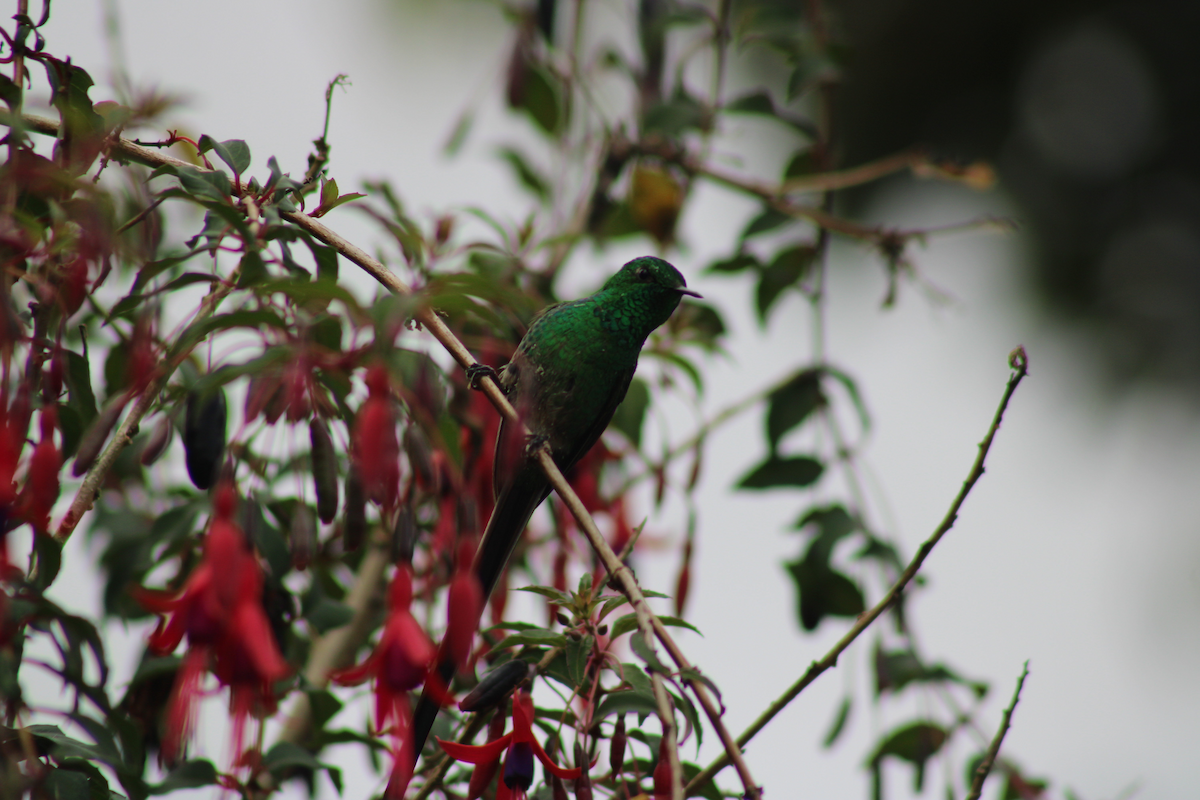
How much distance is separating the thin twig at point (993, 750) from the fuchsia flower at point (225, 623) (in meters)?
0.81

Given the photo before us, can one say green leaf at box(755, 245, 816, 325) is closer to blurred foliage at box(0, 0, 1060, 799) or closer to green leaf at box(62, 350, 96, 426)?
blurred foliage at box(0, 0, 1060, 799)

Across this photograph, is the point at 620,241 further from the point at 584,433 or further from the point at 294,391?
the point at 294,391

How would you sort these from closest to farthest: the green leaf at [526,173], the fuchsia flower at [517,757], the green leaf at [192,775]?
the fuchsia flower at [517,757]
the green leaf at [192,775]
the green leaf at [526,173]

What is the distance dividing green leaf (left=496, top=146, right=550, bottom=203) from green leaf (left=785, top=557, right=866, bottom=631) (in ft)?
4.61

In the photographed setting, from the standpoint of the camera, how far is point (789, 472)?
7.44 feet

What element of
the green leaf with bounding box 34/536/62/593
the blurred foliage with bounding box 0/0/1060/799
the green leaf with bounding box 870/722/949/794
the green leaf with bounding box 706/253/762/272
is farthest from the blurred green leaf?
the green leaf with bounding box 706/253/762/272

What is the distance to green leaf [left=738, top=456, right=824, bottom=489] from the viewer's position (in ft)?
7.41

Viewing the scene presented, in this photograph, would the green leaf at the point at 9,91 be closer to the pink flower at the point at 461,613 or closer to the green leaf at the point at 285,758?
the pink flower at the point at 461,613

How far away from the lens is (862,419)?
2264 millimetres

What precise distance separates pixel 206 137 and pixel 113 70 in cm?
63

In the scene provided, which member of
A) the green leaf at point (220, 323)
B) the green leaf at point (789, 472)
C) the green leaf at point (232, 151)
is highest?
the green leaf at point (789, 472)

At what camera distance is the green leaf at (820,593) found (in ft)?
6.88

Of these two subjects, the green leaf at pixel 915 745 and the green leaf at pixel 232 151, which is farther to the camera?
the green leaf at pixel 915 745

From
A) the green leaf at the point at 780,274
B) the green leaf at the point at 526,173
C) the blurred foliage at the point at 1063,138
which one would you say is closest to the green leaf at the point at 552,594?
the green leaf at the point at 780,274
